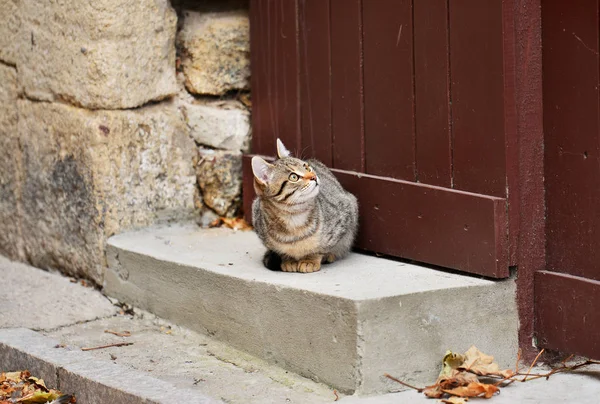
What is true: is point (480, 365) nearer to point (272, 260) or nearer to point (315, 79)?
point (272, 260)

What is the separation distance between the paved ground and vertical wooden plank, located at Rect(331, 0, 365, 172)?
1.02m

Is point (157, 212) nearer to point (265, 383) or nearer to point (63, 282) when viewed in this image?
point (63, 282)

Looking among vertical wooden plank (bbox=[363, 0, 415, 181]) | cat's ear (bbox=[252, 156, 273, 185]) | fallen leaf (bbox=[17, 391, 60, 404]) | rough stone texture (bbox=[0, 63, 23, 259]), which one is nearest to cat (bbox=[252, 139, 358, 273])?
cat's ear (bbox=[252, 156, 273, 185])

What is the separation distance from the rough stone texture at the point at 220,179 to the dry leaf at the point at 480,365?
1.83 m

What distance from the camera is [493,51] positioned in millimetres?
3520

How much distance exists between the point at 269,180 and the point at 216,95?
112cm

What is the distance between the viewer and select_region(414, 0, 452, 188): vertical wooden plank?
3725 millimetres

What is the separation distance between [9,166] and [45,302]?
36.7 inches

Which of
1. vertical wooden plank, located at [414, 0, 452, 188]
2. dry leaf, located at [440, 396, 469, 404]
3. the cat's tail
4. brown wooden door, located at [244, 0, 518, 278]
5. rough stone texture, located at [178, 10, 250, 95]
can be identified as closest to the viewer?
dry leaf, located at [440, 396, 469, 404]

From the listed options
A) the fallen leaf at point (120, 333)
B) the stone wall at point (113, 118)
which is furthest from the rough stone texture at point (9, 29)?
the fallen leaf at point (120, 333)

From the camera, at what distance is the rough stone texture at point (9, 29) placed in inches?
193

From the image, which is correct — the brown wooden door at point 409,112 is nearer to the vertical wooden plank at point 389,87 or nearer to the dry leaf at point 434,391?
the vertical wooden plank at point 389,87

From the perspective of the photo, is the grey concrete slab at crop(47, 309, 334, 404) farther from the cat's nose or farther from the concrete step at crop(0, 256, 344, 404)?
the cat's nose

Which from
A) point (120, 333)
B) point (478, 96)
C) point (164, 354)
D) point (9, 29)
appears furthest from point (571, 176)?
point (9, 29)
